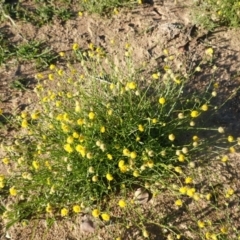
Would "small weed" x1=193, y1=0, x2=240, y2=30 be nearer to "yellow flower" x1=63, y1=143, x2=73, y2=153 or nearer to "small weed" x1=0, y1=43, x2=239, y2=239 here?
"small weed" x1=0, y1=43, x2=239, y2=239

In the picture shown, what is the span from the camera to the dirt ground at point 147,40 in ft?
11.3

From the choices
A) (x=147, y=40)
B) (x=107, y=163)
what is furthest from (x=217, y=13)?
(x=107, y=163)

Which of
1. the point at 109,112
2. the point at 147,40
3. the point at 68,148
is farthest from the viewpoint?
the point at 147,40

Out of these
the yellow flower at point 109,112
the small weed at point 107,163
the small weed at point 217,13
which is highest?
the small weed at point 217,13

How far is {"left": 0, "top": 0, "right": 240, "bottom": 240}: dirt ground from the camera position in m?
3.45

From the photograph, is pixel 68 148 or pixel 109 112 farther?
pixel 109 112

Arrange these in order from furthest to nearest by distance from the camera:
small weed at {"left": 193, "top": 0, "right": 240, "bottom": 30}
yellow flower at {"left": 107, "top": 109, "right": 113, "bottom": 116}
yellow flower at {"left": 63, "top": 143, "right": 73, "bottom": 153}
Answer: small weed at {"left": 193, "top": 0, "right": 240, "bottom": 30} < yellow flower at {"left": 107, "top": 109, "right": 113, "bottom": 116} < yellow flower at {"left": 63, "top": 143, "right": 73, "bottom": 153}

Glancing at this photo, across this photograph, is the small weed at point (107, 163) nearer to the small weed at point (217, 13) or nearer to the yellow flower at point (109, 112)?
the yellow flower at point (109, 112)

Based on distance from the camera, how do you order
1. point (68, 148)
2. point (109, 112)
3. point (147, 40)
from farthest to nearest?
1. point (147, 40)
2. point (109, 112)
3. point (68, 148)

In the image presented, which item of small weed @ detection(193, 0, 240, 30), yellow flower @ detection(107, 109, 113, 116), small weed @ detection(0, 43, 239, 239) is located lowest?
small weed @ detection(0, 43, 239, 239)

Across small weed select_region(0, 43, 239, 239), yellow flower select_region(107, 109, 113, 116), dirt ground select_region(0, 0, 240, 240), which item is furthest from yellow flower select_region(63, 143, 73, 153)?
dirt ground select_region(0, 0, 240, 240)

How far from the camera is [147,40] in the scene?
12.3ft

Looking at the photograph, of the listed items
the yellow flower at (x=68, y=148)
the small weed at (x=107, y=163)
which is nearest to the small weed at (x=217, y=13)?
the small weed at (x=107, y=163)

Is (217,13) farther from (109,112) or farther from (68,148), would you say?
(68,148)
